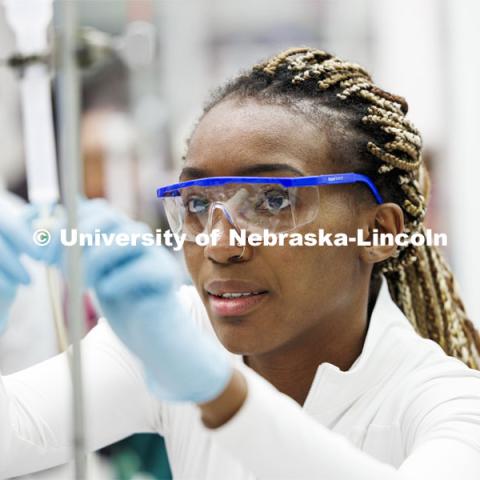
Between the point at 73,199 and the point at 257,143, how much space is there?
0.40m

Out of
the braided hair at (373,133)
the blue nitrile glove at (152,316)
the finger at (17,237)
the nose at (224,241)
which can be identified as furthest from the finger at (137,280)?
the braided hair at (373,133)

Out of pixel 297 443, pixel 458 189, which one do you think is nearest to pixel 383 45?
pixel 458 189

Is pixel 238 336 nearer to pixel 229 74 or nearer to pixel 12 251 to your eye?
pixel 12 251

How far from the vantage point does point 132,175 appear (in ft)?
9.58

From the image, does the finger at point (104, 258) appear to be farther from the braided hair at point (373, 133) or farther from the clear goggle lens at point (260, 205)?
A: the braided hair at point (373, 133)

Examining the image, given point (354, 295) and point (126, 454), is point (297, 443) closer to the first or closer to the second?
point (354, 295)

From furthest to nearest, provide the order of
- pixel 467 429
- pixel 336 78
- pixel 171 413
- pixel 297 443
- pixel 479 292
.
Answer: pixel 479 292 < pixel 171 413 < pixel 336 78 < pixel 467 429 < pixel 297 443

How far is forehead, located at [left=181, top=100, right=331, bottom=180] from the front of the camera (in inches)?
43.5

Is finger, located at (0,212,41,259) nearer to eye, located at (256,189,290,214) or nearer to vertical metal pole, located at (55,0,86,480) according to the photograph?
vertical metal pole, located at (55,0,86,480)

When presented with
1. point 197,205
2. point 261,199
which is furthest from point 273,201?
point 197,205

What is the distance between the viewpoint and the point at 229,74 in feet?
4.96

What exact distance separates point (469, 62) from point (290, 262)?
65.9 inches

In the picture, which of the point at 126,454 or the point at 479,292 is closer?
the point at 126,454

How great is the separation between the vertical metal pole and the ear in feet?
1.82
